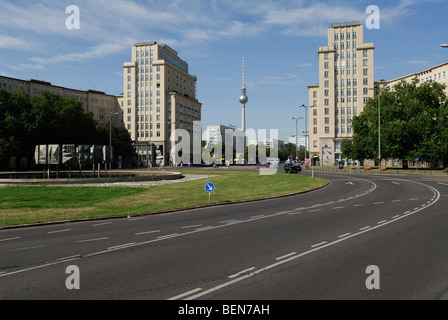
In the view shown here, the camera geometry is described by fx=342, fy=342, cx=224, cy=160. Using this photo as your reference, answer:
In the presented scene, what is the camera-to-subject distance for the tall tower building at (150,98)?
106875mm

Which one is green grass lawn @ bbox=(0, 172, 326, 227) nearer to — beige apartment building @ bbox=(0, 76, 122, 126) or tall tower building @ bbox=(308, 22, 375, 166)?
beige apartment building @ bbox=(0, 76, 122, 126)

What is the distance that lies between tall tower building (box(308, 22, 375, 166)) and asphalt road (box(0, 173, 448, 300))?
86.0 m

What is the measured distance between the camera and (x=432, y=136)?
61688mm

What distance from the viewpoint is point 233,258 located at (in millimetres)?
8406

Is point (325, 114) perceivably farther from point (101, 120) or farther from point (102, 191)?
point (102, 191)

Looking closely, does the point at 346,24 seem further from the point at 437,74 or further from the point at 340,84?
the point at 437,74

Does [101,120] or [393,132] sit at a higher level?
[101,120]

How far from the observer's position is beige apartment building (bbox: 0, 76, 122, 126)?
315 ft

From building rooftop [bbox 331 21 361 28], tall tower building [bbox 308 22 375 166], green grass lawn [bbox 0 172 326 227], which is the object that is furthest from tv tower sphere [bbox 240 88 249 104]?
green grass lawn [bbox 0 172 326 227]

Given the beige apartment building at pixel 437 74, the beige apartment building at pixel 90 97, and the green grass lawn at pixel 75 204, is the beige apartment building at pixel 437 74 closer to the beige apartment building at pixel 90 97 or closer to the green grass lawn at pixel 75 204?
the beige apartment building at pixel 90 97

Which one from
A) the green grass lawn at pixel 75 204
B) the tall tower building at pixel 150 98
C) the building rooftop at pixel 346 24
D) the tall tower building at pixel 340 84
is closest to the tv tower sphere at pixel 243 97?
the tall tower building at pixel 150 98

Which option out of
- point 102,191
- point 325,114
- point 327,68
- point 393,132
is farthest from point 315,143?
point 102,191

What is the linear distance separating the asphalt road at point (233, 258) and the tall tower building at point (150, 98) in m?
94.4
